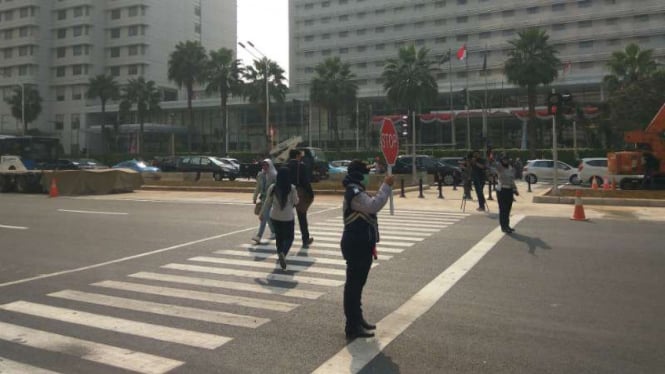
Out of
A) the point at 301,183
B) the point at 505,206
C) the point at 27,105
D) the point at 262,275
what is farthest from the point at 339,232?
the point at 27,105

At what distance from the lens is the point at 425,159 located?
1224 inches

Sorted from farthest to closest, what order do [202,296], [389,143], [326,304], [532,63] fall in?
1. [532,63]
2. [389,143]
3. [202,296]
4. [326,304]

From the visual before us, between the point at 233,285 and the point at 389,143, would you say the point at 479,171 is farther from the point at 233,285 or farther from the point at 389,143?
the point at 233,285

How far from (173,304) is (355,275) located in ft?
7.67

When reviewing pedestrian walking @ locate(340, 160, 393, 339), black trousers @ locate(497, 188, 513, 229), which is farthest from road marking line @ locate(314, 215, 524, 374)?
black trousers @ locate(497, 188, 513, 229)

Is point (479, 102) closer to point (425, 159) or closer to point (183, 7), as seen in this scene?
point (425, 159)

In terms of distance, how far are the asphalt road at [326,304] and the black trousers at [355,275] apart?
225 millimetres

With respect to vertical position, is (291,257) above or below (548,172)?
below

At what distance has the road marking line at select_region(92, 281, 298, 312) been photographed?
20.4 feet

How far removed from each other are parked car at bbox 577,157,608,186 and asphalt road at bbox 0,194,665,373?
56.2ft

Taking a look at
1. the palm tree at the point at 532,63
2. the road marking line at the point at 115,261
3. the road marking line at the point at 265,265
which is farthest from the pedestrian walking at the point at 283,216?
the palm tree at the point at 532,63

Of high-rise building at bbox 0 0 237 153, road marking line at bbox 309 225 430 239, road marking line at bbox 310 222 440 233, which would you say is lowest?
road marking line at bbox 309 225 430 239

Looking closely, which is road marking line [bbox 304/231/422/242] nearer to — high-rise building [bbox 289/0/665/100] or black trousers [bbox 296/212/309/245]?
black trousers [bbox 296/212/309/245]

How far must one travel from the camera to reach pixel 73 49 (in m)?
91.3
